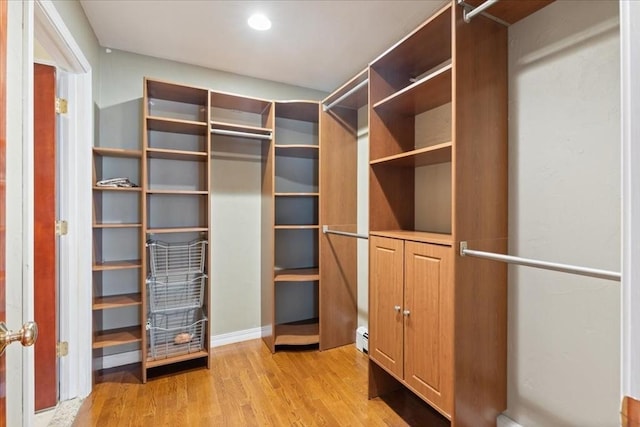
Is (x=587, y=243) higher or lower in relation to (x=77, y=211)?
lower

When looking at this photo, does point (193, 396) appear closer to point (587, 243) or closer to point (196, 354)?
point (196, 354)

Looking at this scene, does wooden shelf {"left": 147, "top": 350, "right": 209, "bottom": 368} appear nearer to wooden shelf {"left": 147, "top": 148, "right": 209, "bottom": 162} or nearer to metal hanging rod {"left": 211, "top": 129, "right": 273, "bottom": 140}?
wooden shelf {"left": 147, "top": 148, "right": 209, "bottom": 162}

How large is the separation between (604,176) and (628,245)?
1.17 metres

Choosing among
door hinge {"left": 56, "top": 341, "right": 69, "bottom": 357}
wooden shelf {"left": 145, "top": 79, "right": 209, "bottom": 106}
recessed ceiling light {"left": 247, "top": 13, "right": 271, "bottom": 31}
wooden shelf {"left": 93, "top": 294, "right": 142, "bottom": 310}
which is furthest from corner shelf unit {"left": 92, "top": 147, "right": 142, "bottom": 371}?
recessed ceiling light {"left": 247, "top": 13, "right": 271, "bottom": 31}

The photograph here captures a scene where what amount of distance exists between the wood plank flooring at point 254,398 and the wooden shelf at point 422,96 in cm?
202

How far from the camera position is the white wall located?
133 cm

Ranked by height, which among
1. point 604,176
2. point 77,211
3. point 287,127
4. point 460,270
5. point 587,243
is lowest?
point 460,270

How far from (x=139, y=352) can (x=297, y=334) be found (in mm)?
1361

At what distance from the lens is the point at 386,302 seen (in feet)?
6.67

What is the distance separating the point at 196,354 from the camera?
250 centimetres

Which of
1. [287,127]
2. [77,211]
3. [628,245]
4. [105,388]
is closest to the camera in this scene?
[628,245]

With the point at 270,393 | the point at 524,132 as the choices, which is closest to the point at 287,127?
the point at 524,132

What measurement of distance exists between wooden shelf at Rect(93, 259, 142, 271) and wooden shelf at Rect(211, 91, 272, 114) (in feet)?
4.93

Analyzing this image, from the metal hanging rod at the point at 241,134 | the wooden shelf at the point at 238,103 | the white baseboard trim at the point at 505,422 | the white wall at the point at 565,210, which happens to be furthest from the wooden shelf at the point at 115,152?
the white baseboard trim at the point at 505,422
